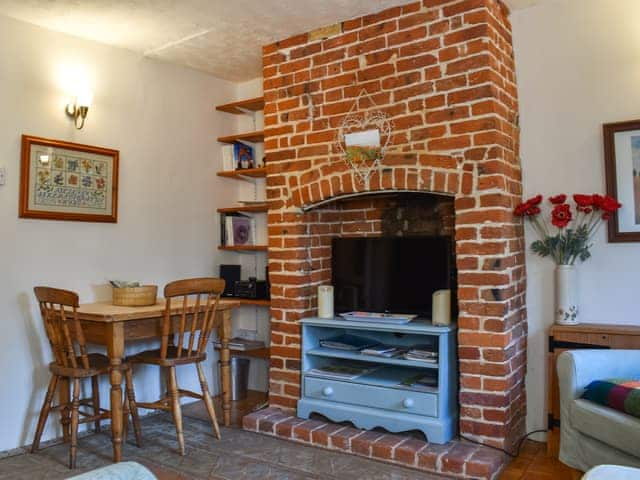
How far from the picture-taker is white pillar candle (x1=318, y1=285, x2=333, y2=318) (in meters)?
3.38

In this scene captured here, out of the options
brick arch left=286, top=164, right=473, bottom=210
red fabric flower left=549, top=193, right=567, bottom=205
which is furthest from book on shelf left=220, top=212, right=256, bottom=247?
red fabric flower left=549, top=193, right=567, bottom=205

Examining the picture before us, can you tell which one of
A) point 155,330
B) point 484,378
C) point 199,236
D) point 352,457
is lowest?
point 352,457

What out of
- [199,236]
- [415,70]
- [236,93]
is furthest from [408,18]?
[199,236]

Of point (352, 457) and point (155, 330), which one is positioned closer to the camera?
point (352, 457)

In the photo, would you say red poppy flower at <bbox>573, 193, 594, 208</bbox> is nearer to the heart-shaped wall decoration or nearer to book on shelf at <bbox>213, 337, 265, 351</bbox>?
the heart-shaped wall decoration

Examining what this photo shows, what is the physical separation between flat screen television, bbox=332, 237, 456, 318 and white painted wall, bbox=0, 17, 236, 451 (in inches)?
48.8

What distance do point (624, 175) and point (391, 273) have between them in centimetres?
136

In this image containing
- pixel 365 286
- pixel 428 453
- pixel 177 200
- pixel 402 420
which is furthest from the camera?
pixel 177 200

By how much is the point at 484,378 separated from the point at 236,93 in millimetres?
2985

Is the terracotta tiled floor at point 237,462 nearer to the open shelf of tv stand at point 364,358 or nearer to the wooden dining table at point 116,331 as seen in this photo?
the wooden dining table at point 116,331

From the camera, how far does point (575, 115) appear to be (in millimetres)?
3070

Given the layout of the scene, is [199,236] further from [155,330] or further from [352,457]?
[352,457]

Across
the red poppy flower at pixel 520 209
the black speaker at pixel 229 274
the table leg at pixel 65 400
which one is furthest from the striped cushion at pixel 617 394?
the table leg at pixel 65 400

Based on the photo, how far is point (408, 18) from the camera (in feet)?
10.2
